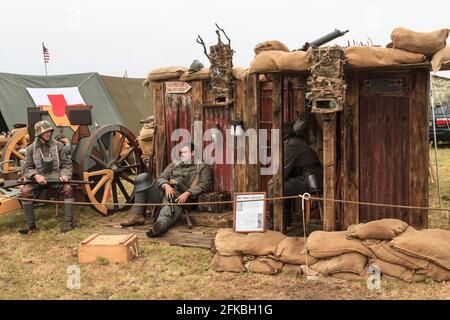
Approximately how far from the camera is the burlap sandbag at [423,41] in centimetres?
538

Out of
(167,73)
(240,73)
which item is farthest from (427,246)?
(167,73)

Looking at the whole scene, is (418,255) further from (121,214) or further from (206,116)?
(121,214)

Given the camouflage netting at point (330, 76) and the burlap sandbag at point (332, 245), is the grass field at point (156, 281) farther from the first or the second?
the camouflage netting at point (330, 76)

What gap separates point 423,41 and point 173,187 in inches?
163

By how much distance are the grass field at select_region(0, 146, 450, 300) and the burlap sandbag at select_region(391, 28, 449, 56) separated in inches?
92.8

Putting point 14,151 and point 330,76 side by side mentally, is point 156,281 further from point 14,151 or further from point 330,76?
point 14,151

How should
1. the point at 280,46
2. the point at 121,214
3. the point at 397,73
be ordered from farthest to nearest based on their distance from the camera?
the point at 121,214 → the point at 280,46 → the point at 397,73

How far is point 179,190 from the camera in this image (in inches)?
313

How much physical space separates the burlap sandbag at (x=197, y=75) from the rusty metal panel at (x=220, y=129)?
1.68 feet

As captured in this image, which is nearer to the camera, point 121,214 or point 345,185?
point 345,185

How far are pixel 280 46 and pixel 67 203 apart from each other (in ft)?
13.3

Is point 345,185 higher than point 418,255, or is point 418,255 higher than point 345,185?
point 345,185

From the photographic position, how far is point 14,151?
943cm

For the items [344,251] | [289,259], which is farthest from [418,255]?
[289,259]
